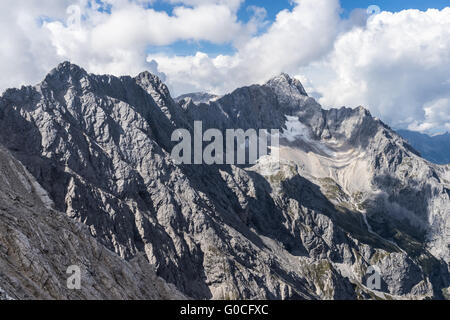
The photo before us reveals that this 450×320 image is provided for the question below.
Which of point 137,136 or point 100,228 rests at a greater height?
point 137,136

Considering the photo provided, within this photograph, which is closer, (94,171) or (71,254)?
(71,254)

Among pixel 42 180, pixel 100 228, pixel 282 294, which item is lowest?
pixel 282 294

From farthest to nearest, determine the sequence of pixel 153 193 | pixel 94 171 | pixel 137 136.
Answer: pixel 137 136, pixel 153 193, pixel 94 171

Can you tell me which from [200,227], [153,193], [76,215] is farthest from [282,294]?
[76,215]

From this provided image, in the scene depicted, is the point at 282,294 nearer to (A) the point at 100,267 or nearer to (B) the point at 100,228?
(B) the point at 100,228
